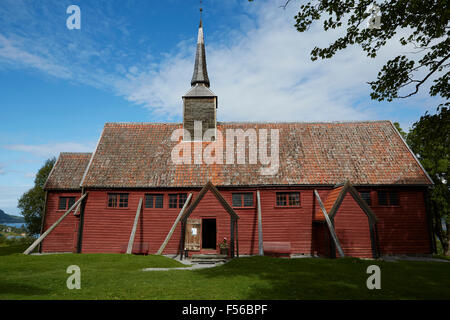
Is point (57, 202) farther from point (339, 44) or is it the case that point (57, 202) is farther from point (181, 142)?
point (339, 44)

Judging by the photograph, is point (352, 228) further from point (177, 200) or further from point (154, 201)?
point (154, 201)

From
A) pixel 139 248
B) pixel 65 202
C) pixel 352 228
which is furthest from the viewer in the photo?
pixel 65 202

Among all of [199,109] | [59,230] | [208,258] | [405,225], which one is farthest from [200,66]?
[405,225]

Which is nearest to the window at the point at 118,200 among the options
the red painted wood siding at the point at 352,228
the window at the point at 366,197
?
the red painted wood siding at the point at 352,228

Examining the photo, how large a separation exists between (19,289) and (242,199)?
14.6 metres

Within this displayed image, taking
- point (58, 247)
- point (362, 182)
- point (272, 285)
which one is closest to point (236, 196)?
point (362, 182)

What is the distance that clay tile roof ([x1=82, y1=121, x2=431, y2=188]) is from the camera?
70.8 ft

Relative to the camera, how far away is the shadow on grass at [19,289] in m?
9.11

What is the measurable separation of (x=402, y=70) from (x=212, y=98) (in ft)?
56.5

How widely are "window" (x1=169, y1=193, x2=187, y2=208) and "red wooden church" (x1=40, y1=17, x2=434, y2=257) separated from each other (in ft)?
0.25

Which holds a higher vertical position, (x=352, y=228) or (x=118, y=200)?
(x=118, y=200)

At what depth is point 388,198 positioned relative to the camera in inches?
831

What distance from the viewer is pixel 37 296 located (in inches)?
344
